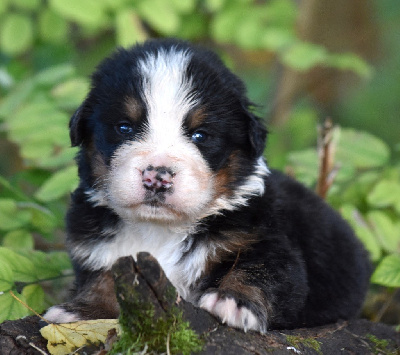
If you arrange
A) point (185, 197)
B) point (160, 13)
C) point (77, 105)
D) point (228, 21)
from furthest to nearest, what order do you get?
point (228, 21), point (160, 13), point (77, 105), point (185, 197)

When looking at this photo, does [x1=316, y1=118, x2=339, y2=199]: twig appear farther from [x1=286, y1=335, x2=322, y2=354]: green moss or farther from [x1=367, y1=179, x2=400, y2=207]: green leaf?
[x1=286, y1=335, x2=322, y2=354]: green moss

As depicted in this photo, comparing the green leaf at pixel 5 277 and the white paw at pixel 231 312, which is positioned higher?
the white paw at pixel 231 312

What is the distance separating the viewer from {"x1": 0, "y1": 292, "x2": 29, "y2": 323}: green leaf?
12.2 ft

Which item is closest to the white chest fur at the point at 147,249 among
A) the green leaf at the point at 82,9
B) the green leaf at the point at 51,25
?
the green leaf at the point at 82,9

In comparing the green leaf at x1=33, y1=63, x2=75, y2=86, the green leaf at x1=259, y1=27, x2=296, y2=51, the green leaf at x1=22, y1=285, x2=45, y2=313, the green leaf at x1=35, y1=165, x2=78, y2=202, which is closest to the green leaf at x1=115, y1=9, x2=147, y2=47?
the green leaf at x1=33, y1=63, x2=75, y2=86

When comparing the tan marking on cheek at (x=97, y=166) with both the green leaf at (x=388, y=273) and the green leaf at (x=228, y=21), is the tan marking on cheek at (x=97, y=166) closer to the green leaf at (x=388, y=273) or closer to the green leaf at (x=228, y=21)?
the green leaf at (x=388, y=273)

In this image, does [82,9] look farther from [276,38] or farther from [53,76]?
[276,38]

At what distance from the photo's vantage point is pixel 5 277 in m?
3.81

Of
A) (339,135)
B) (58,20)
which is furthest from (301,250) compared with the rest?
(58,20)

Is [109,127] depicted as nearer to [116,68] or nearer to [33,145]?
[116,68]

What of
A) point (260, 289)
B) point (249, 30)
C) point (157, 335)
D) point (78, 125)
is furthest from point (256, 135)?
point (249, 30)

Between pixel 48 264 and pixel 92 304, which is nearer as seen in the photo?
pixel 92 304

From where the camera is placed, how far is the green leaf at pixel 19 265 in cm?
398

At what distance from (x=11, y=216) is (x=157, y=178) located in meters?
2.04
